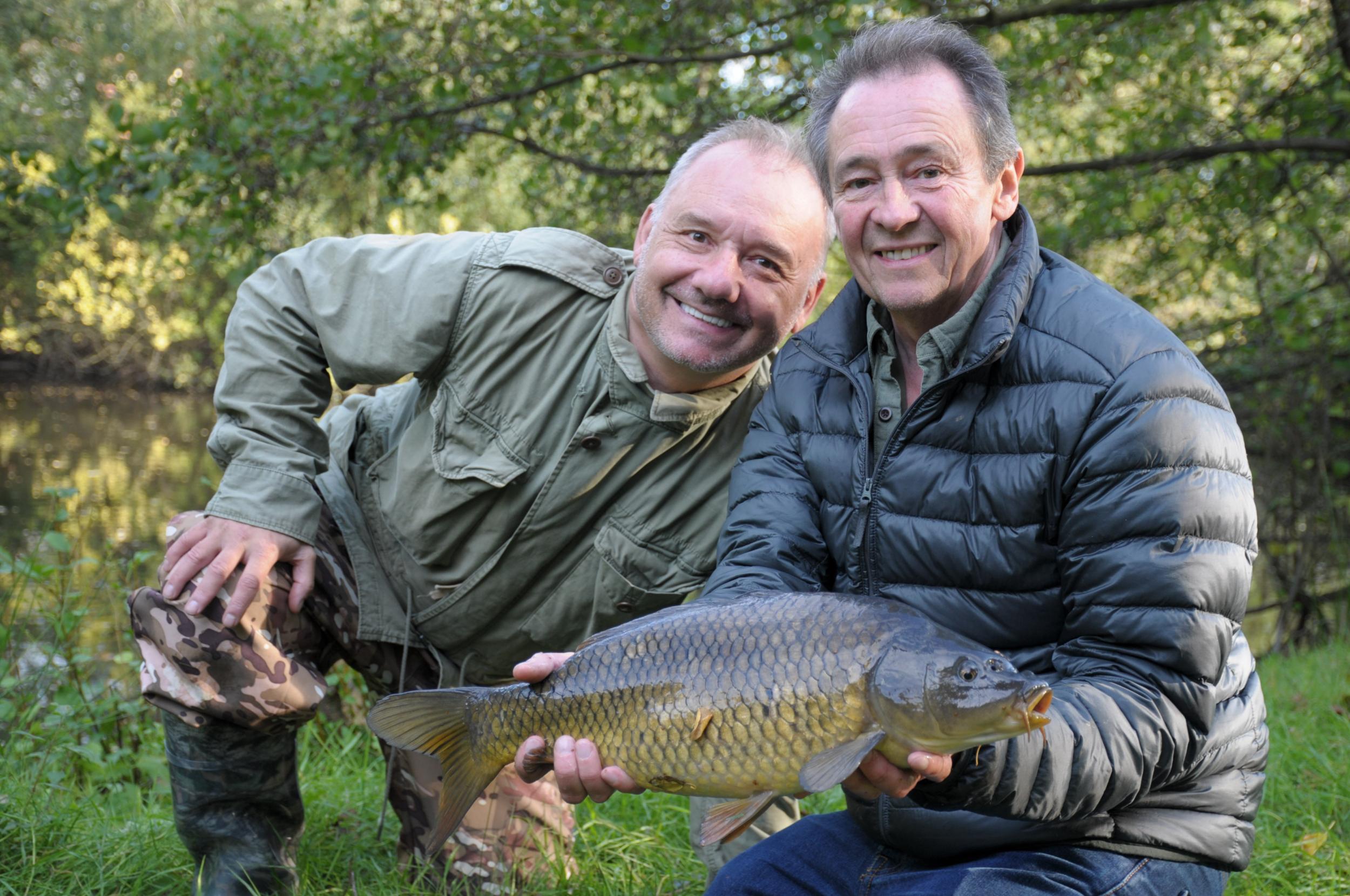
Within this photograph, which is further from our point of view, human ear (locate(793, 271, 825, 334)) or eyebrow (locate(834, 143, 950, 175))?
human ear (locate(793, 271, 825, 334))

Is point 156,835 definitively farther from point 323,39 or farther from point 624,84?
point 323,39

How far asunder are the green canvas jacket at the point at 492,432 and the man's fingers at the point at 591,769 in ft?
2.78

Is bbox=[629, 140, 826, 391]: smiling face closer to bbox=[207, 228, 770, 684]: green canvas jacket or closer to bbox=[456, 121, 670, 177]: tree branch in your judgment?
bbox=[207, 228, 770, 684]: green canvas jacket

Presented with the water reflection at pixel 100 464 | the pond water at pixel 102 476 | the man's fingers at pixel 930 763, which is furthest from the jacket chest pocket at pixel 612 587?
the water reflection at pixel 100 464

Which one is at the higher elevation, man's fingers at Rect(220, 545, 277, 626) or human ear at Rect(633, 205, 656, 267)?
human ear at Rect(633, 205, 656, 267)

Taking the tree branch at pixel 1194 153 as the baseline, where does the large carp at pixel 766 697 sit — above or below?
below

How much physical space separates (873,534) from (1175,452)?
53cm

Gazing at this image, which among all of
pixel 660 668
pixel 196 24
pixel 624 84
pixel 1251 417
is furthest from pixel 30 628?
pixel 196 24

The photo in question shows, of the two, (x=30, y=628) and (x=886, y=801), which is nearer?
(x=886, y=801)

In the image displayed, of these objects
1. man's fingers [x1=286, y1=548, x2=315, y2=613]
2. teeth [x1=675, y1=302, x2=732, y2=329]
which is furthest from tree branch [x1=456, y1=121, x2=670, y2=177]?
man's fingers [x1=286, y1=548, x2=315, y2=613]

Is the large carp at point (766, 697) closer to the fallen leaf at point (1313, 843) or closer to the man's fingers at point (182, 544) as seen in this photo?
the man's fingers at point (182, 544)

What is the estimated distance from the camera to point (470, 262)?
2818 millimetres

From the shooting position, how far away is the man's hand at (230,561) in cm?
249

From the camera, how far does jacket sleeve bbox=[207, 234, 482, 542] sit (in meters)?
2.75
